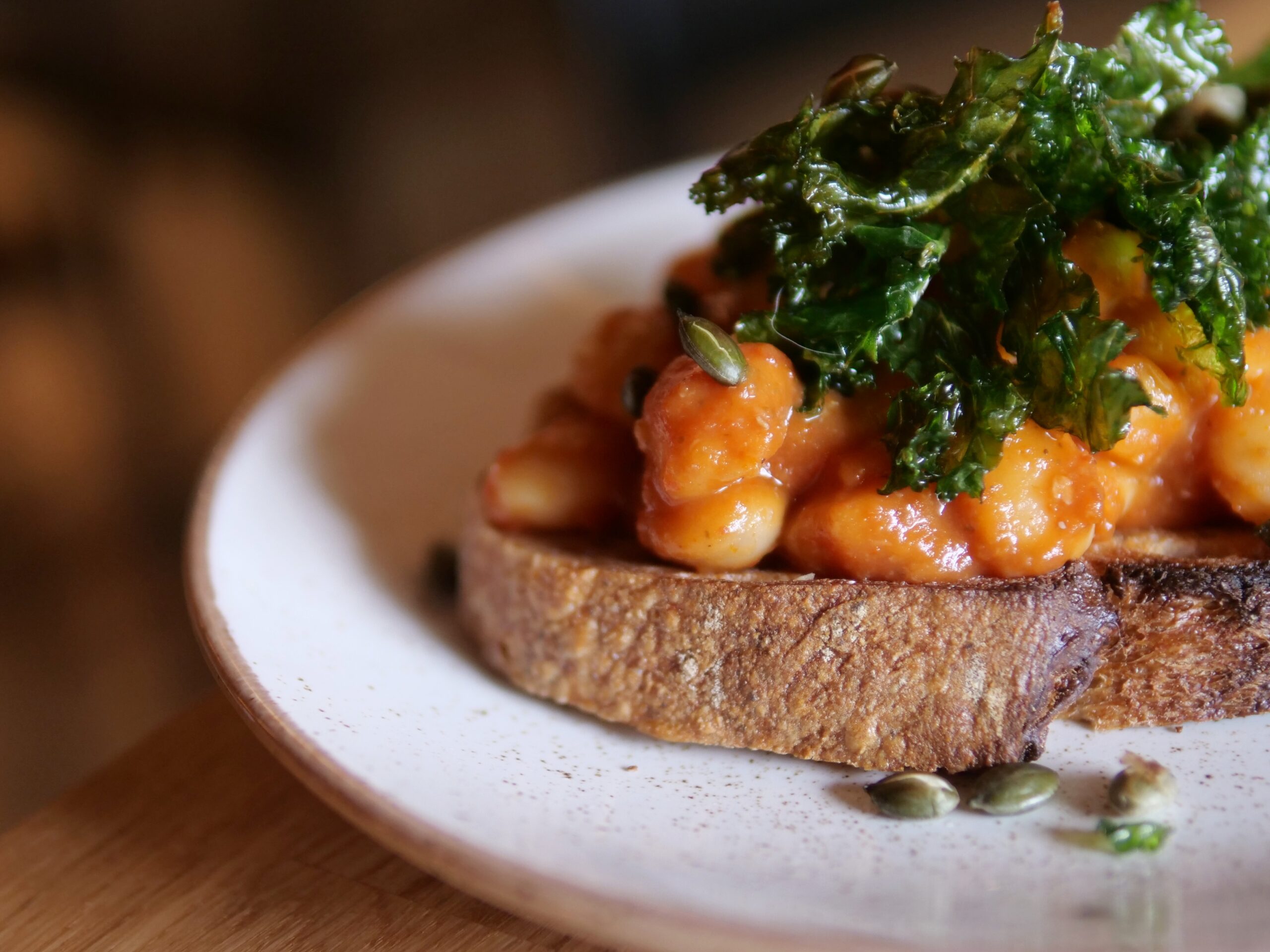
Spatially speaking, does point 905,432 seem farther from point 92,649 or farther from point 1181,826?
point 92,649

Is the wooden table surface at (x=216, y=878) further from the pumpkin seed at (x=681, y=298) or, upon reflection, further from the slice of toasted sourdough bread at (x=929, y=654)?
the pumpkin seed at (x=681, y=298)

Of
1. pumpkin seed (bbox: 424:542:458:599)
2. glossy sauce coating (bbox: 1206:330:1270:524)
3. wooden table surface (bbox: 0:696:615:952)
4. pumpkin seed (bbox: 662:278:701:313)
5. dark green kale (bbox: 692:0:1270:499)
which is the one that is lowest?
wooden table surface (bbox: 0:696:615:952)

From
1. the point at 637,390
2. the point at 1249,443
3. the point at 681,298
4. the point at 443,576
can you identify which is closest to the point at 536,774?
the point at 637,390

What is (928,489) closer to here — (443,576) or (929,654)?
(929,654)

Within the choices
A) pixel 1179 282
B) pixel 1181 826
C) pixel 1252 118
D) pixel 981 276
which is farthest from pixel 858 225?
pixel 1181 826

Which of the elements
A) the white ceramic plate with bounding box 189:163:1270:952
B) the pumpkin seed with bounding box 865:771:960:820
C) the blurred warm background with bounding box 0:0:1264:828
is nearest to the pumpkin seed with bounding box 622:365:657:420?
the white ceramic plate with bounding box 189:163:1270:952

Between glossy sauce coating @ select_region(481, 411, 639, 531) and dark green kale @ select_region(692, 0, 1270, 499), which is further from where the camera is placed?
glossy sauce coating @ select_region(481, 411, 639, 531)

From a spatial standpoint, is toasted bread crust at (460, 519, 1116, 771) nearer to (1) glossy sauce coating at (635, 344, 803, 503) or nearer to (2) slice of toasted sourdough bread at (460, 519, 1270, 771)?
(2) slice of toasted sourdough bread at (460, 519, 1270, 771)

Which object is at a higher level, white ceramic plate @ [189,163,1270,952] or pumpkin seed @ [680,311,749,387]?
pumpkin seed @ [680,311,749,387]
